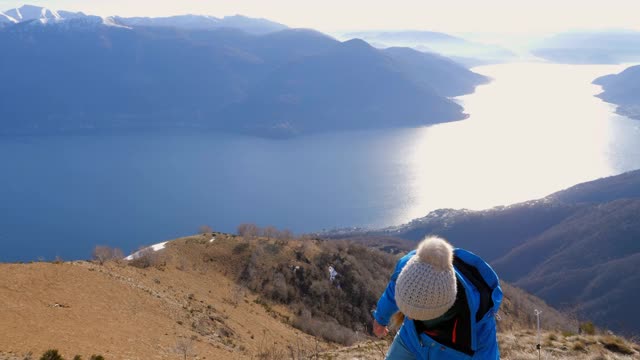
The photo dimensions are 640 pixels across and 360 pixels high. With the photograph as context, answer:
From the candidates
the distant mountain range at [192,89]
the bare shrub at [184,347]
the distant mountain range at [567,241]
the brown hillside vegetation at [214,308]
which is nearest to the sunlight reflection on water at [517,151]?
the distant mountain range at [567,241]

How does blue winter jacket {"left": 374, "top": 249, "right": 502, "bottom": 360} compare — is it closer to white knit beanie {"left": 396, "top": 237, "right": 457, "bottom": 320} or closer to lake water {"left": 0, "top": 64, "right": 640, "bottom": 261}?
white knit beanie {"left": 396, "top": 237, "right": 457, "bottom": 320}

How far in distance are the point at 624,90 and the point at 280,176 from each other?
135m

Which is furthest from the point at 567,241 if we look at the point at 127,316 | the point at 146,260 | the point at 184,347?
the point at 184,347

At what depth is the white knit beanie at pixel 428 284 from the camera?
2.19 m

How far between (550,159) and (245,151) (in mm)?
61026

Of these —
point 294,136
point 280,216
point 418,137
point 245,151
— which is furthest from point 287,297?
point 294,136

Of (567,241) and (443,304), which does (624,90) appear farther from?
(443,304)

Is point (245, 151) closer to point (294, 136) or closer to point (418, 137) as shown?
point (294, 136)

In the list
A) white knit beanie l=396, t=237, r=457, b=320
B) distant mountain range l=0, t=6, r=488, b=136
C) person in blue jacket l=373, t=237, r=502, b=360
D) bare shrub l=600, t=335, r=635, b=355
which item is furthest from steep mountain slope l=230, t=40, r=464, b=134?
white knit beanie l=396, t=237, r=457, b=320

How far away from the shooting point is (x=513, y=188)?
260 feet

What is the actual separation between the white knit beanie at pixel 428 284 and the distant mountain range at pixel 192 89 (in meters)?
135

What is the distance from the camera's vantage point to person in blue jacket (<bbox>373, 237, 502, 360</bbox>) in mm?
2207

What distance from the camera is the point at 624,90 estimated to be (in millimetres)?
170000

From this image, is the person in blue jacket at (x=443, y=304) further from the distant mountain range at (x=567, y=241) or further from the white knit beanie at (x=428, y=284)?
the distant mountain range at (x=567, y=241)
